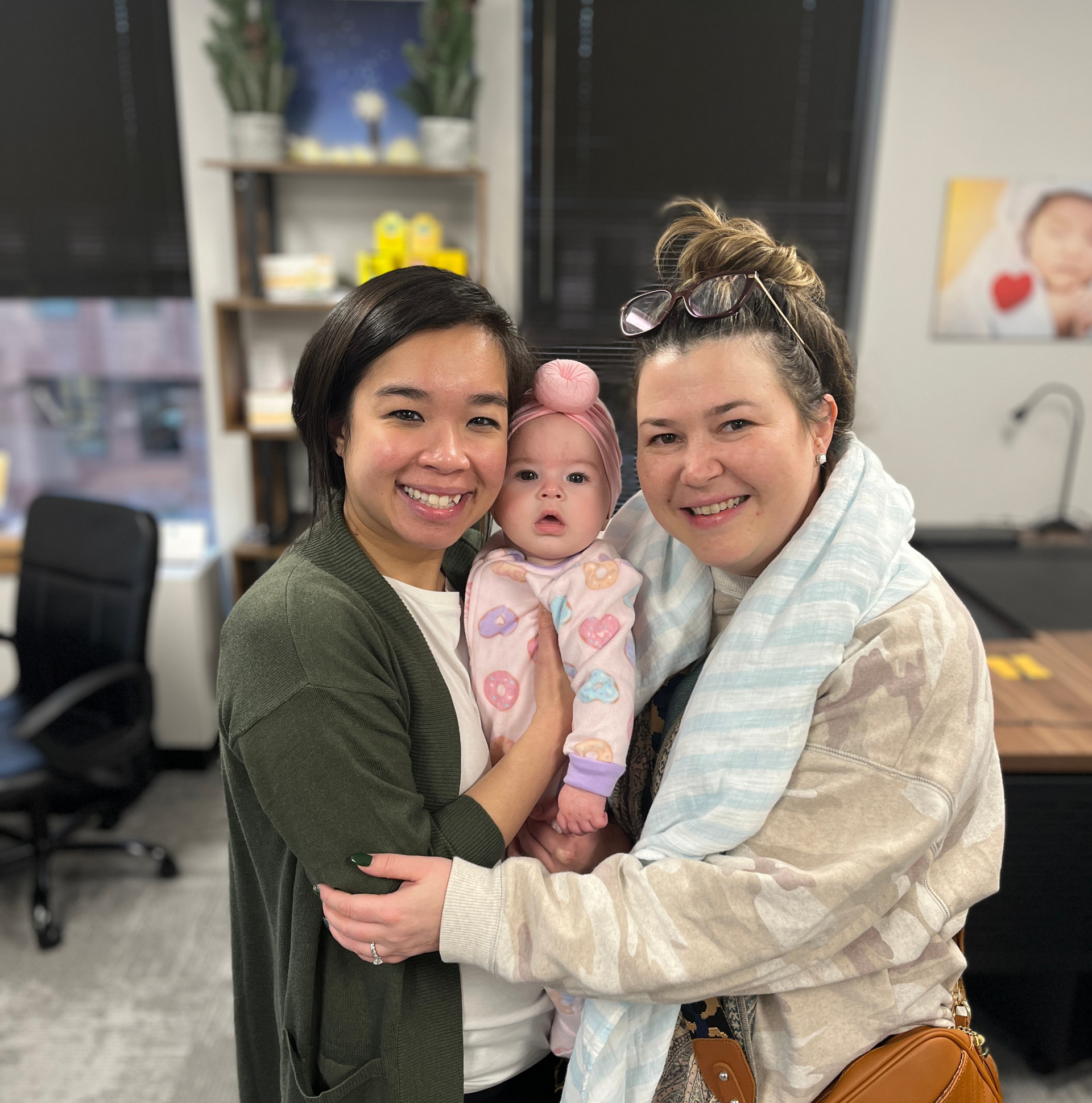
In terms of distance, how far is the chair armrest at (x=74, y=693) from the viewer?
8.04 ft

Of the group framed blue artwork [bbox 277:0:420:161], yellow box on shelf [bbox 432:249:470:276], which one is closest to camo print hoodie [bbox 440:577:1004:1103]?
yellow box on shelf [bbox 432:249:470:276]

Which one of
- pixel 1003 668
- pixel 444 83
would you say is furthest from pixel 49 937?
pixel 444 83

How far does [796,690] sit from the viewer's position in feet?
3.22

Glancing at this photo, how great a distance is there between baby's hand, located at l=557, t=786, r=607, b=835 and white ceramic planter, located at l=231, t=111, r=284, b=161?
2848 millimetres

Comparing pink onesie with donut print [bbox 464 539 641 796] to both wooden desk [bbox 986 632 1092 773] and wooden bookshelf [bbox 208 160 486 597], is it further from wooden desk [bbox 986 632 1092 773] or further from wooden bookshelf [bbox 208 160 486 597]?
wooden bookshelf [bbox 208 160 486 597]

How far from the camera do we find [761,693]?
39.3 inches

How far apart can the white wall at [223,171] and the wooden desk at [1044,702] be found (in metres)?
2.01

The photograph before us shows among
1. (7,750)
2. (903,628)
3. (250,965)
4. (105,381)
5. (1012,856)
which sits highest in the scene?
(903,628)

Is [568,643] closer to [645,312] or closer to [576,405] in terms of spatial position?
[576,405]

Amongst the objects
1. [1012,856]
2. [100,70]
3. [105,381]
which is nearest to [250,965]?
[1012,856]

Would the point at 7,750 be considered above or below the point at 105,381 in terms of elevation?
below

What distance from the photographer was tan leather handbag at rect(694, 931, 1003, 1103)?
1043 mm

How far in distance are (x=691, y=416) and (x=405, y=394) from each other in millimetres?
333

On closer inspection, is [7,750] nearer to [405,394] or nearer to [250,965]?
[250,965]
